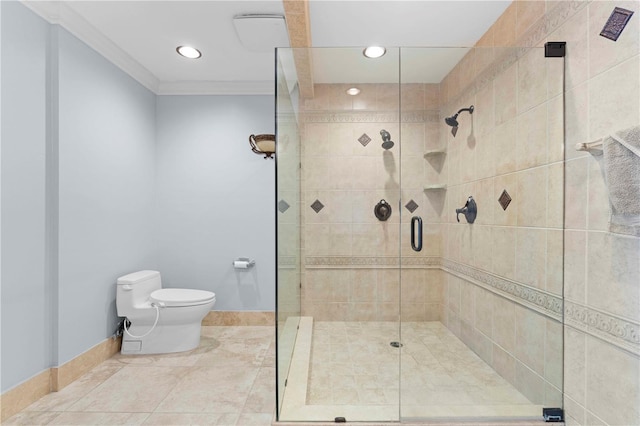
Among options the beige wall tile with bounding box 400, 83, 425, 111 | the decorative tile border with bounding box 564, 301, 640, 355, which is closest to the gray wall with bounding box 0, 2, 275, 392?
the beige wall tile with bounding box 400, 83, 425, 111

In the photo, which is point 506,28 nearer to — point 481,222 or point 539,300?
point 481,222

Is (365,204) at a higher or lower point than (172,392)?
higher

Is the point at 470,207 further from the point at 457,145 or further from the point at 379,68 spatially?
the point at 379,68

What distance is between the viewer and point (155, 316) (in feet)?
8.79

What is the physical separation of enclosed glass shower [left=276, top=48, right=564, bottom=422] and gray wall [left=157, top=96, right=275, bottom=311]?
1449 mm

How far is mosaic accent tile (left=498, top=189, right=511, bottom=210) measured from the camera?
1.75m

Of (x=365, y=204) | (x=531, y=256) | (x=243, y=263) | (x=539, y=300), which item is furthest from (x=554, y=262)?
(x=243, y=263)

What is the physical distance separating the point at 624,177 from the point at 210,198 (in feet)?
10.00

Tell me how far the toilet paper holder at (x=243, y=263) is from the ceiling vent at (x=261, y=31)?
6.09 feet

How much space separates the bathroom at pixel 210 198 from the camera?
1394 mm

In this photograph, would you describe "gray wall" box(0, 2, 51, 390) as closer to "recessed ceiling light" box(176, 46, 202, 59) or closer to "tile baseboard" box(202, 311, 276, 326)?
"recessed ceiling light" box(176, 46, 202, 59)

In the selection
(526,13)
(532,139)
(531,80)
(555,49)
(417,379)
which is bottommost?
(417,379)

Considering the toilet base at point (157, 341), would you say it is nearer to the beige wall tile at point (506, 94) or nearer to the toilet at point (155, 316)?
the toilet at point (155, 316)

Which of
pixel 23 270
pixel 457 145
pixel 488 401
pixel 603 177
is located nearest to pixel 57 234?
pixel 23 270
